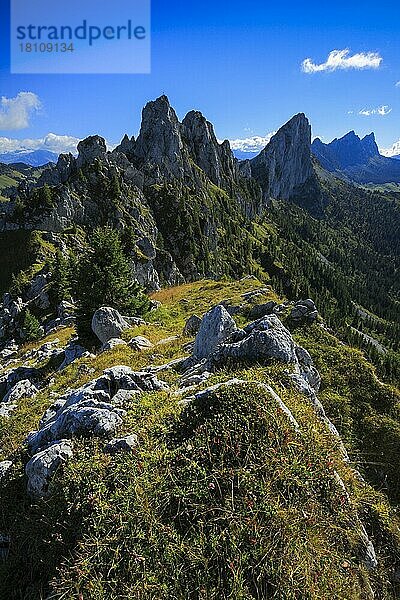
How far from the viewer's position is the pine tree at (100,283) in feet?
98.8

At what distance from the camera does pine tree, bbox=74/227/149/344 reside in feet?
98.8

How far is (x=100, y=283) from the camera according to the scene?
31672mm

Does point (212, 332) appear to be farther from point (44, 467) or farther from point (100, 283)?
point (100, 283)

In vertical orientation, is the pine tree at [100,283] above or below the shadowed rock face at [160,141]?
below

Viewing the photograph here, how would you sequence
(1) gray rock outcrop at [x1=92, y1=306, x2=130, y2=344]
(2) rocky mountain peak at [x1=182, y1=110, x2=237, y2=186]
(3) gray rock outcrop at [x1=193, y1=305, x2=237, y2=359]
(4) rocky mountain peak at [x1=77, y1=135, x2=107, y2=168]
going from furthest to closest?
(2) rocky mountain peak at [x1=182, y1=110, x2=237, y2=186]
(4) rocky mountain peak at [x1=77, y1=135, x2=107, y2=168]
(1) gray rock outcrop at [x1=92, y1=306, x2=130, y2=344]
(3) gray rock outcrop at [x1=193, y1=305, x2=237, y2=359]

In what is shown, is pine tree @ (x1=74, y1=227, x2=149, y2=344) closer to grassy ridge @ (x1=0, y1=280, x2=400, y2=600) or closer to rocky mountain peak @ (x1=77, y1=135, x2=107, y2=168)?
grassy ridge @ (x1=0, y1=280, x2=400, y2=600)

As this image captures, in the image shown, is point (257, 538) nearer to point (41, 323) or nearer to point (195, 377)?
point (195, 377)

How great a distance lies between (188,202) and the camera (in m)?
141

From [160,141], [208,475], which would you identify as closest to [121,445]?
[208,475]

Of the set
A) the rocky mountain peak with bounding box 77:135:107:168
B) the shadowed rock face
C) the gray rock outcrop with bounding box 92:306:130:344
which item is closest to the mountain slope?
the gray rock outcrop with bounding box 92:306:130:344

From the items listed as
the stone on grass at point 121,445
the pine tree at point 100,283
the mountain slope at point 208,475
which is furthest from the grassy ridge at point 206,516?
the pine tree at point 100,283

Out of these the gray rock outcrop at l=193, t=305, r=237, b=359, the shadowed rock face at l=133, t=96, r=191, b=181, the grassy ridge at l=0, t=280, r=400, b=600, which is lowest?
the grassy ridge at l=0, t=280, r=400, b=600

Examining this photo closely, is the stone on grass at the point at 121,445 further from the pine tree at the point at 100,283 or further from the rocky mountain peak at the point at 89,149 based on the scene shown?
the rocky mountain peak at the point at 89,149

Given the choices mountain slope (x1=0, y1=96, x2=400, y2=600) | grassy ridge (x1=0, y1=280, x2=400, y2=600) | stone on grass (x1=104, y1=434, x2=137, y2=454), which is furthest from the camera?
stone on grass (x1=104, y1=434, x2=137, y2=454)
